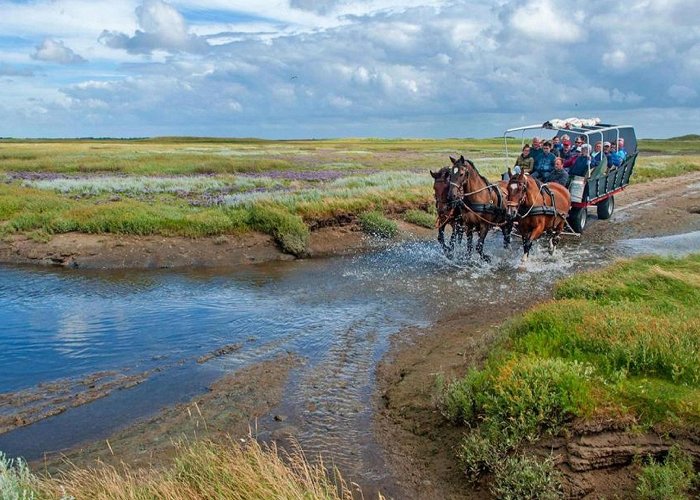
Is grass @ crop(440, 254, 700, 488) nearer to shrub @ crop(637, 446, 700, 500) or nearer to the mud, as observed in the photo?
shrub @ crop(637, 446, 700, 500)

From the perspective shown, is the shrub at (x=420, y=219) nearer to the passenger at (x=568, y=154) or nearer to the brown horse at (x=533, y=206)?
the passenger at (x=568, y=154)

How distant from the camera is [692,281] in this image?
11109 millimetres

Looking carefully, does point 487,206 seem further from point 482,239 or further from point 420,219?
Result: point 420,219

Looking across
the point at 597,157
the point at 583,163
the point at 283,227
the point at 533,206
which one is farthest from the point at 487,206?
the point at 283,227

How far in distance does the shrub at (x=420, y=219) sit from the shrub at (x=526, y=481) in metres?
17.8

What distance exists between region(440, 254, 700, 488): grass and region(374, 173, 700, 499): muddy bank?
0.21 meters

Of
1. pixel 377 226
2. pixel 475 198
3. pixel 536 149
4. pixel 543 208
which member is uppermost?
pixel 536 149

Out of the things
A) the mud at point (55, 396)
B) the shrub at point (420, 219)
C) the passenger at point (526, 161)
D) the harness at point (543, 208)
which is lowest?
the mud at point (55, 396)

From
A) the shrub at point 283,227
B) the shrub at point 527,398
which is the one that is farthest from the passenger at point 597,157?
the shrub at point 527,398

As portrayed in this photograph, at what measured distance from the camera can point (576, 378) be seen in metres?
Result: 6.41

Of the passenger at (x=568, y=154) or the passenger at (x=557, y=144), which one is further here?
the passenger at (x=557, y=144)

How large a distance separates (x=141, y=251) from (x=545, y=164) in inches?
513

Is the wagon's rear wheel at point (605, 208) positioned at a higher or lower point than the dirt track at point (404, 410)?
higher

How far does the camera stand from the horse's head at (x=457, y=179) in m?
15.6
